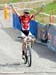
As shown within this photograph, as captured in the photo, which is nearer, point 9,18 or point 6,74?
point 6,74

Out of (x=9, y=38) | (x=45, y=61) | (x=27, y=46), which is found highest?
(x=27, y=46)

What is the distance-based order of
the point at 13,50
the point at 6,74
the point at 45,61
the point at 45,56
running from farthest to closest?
the point at 13,50, the point at 45,56, the point at 45,61, the point at 6,74

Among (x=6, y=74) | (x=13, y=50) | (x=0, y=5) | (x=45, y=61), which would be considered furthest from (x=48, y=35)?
(x=0, y=5)

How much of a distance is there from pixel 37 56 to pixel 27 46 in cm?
217

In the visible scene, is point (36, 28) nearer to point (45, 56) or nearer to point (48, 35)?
point (48, 35)

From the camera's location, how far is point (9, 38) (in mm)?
20922

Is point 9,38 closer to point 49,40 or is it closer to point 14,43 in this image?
point 14,43

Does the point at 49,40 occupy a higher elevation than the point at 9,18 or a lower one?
higher

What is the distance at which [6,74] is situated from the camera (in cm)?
1188

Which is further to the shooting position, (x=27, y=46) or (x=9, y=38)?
(x=9, y=38)

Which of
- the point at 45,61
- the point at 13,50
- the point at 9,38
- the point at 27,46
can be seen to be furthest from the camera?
the point at 9,38

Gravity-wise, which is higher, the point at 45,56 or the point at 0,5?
the point at 45,56

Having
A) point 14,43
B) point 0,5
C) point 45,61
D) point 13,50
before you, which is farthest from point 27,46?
point 0,5

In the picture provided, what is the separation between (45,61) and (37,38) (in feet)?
18.6
